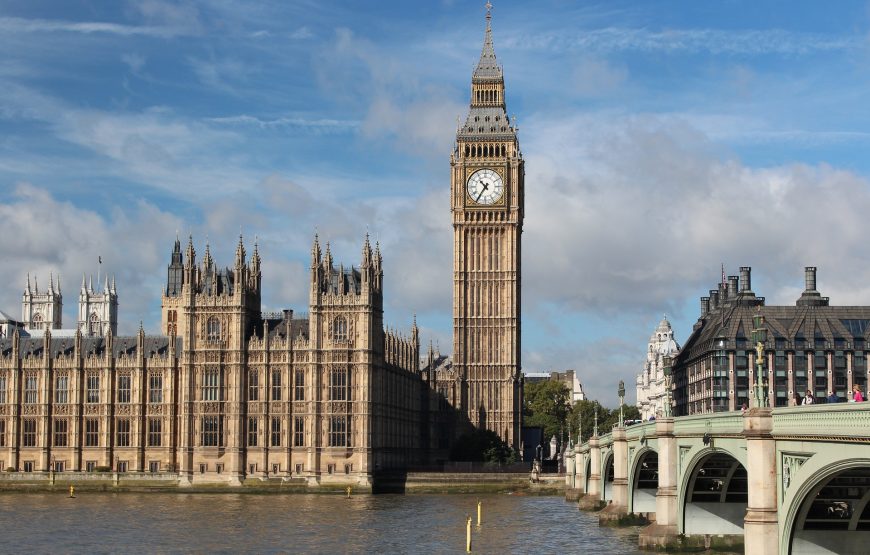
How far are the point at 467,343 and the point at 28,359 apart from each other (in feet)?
162

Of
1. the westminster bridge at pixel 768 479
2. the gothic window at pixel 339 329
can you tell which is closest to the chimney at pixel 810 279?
the gothic window at pixel 339 329

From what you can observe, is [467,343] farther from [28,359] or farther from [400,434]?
[28,359]

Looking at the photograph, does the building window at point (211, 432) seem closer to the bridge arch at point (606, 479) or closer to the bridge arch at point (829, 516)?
the bridge arch at point (606, 479)

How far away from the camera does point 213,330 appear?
414ft

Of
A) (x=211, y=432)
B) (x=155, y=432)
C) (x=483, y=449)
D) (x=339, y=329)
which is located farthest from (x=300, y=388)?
(x=483, y=449)

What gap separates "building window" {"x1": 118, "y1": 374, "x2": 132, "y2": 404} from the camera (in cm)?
12988

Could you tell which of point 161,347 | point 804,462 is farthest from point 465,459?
point 804,462

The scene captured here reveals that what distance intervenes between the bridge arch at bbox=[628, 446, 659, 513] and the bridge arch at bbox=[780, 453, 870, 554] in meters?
29.2

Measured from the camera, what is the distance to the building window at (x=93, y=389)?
130 m

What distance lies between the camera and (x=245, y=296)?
126 m

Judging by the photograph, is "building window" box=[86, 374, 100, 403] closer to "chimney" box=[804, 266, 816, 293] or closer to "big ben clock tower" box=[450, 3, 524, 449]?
"big ben clock tower" box=[450, 3, 524, 449]

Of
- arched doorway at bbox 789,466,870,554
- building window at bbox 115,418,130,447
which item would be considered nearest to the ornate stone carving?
arched doorway at bbox 789,466,870,554

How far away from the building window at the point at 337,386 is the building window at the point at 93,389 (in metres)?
23.6

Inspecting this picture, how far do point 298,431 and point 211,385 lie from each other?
928 centimetres
